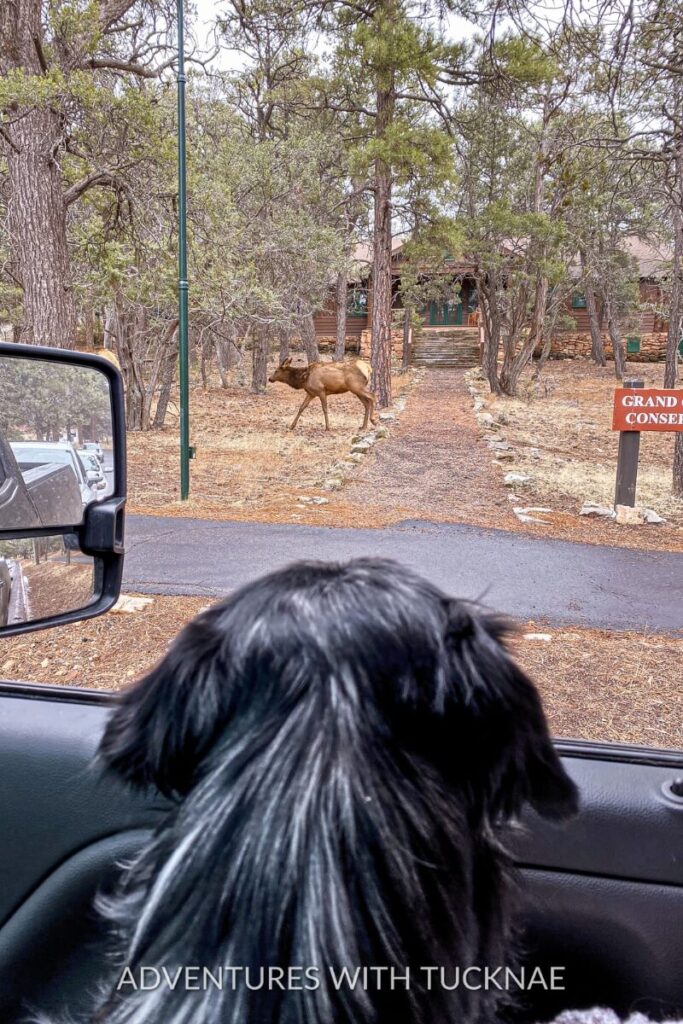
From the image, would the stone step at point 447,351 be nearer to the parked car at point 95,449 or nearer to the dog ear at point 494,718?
the parked car at point 95,449

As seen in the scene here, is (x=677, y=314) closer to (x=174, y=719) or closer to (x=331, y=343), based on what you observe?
(x=174, y=719)

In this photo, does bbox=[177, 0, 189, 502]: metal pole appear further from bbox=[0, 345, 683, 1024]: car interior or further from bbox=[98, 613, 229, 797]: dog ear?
bbox=[98, 613, 229, 797]: dog ear

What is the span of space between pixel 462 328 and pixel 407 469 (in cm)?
2459

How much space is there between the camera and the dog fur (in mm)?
722

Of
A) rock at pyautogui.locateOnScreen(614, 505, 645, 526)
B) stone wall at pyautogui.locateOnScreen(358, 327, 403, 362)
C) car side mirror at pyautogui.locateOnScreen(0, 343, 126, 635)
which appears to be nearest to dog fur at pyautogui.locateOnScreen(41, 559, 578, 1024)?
car side mirror at pyautogui.locateOnScreen(0, 343, 126, 635)

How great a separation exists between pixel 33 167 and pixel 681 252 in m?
6.55

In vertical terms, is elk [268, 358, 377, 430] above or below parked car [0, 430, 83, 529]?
above

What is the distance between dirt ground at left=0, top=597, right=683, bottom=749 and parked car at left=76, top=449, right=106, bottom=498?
3.47 ft

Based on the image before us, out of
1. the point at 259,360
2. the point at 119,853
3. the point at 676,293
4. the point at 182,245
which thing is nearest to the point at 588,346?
the point at 259,360

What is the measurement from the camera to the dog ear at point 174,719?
2.68 feet

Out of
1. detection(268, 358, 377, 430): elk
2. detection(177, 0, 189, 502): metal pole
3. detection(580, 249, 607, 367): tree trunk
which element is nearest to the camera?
detection(177, 0, 189, 502): metal pole

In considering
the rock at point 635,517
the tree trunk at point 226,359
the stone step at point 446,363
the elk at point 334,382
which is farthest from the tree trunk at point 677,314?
Result: the stone step at point 446,363

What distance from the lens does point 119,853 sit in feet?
5.06

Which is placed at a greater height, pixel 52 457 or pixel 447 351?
pixel 447 351
